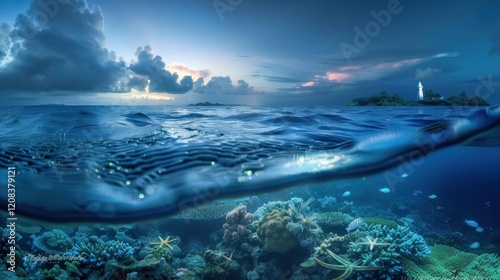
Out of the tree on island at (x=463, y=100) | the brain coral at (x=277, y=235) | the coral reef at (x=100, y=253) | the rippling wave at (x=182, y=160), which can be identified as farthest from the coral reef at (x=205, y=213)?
the tree on island at (x=463, y=100)

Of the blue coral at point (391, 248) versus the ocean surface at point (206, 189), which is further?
the blue coral at point (391, 248)

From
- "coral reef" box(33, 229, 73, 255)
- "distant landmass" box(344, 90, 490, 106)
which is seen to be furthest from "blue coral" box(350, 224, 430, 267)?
"coral reef" box(33, 229, 73, 255)

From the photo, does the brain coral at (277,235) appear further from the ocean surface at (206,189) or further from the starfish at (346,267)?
the starfish at (346,267)

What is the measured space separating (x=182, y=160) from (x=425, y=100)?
1223 centimetres

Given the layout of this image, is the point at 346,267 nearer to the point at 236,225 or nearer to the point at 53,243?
the point at 236,225

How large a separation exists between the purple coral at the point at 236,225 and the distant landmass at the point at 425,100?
886 cm

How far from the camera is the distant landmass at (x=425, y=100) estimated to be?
11.1 metres

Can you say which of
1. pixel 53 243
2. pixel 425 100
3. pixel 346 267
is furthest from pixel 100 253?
pixel 425 100

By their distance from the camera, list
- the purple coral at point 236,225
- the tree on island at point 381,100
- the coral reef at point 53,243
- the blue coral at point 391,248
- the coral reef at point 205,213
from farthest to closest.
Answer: the tree on island at point 381,100 < the coral reef at point 205,213 < the purple coral at point 236,225 < the coral reef at point 53,243 < the blue coral at point 391,248

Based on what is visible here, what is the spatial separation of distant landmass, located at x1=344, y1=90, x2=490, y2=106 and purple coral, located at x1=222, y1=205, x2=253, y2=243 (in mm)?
8864

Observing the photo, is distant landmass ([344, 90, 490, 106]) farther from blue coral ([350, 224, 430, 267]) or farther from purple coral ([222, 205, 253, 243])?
purple coral ([222, 205, 253, 243])

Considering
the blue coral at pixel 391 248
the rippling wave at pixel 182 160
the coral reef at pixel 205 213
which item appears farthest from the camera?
the coral reef at pixel 205 213

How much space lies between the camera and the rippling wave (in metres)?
4.88

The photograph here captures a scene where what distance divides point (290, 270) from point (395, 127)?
521 centimetres
